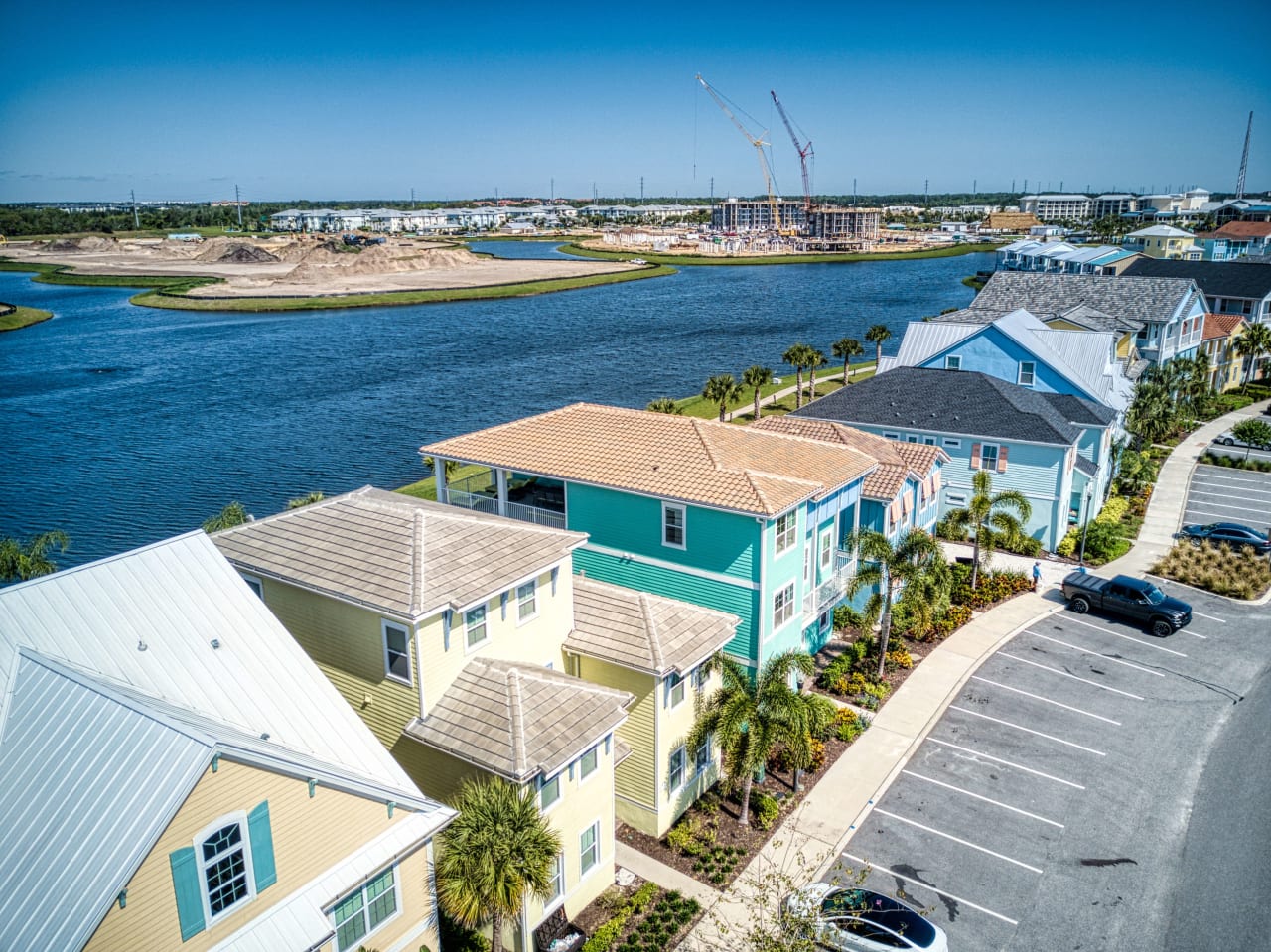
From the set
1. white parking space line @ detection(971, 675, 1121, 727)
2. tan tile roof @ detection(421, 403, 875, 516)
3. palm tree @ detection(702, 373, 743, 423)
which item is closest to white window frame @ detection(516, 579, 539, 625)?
tan tile roof @ detection(421, 403, 875, 516)

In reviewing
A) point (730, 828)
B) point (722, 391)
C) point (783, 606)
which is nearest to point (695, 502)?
point (783, 606)

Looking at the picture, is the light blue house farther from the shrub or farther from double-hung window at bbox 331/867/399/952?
double-hung window at bbox 331/867/399/952

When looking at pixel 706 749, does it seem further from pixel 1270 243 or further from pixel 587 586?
pixel 1270 243

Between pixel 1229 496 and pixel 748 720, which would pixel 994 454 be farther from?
pixel 748 720

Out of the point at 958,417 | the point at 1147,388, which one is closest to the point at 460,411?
the point at 958,417

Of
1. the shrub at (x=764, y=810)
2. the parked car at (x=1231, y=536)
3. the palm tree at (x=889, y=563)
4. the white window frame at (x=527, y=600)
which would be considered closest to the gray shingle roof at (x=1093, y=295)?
the parked car at (x=1231, y=536)
